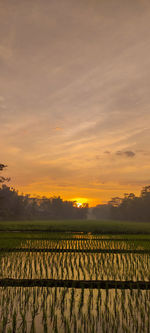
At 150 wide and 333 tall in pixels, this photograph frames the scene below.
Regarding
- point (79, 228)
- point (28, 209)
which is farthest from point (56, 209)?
point (79, 228)

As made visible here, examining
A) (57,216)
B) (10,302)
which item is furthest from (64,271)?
(57,216)

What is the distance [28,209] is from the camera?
295ft

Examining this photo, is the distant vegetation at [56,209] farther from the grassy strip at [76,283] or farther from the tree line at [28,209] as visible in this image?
the grassy strip at [76,283]

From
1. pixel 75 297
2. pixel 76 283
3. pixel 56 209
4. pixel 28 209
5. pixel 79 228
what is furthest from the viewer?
pixel 56 209

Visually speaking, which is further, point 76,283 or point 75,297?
point 76,283

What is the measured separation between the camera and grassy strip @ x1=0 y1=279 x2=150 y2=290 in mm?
5777

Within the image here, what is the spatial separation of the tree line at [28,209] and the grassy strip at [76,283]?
38003 millimetres

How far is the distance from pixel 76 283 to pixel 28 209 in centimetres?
8698

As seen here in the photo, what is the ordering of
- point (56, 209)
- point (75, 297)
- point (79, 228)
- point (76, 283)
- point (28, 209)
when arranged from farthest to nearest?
1. point (56, 209)
2. point (28, 209)
3. point (79, 228)
4. point (76, 283)
5. point (75, 297)

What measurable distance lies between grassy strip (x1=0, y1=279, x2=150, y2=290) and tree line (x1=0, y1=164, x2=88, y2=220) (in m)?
38.0

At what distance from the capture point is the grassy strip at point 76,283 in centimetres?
578

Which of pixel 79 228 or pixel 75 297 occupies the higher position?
pixel 75 297

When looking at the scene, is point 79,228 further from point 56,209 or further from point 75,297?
point 56,209

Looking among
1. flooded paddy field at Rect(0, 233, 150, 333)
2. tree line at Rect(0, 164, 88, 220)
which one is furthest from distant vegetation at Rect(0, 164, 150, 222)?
flooded paddy field at Rect(0, 233, 150, 333)
